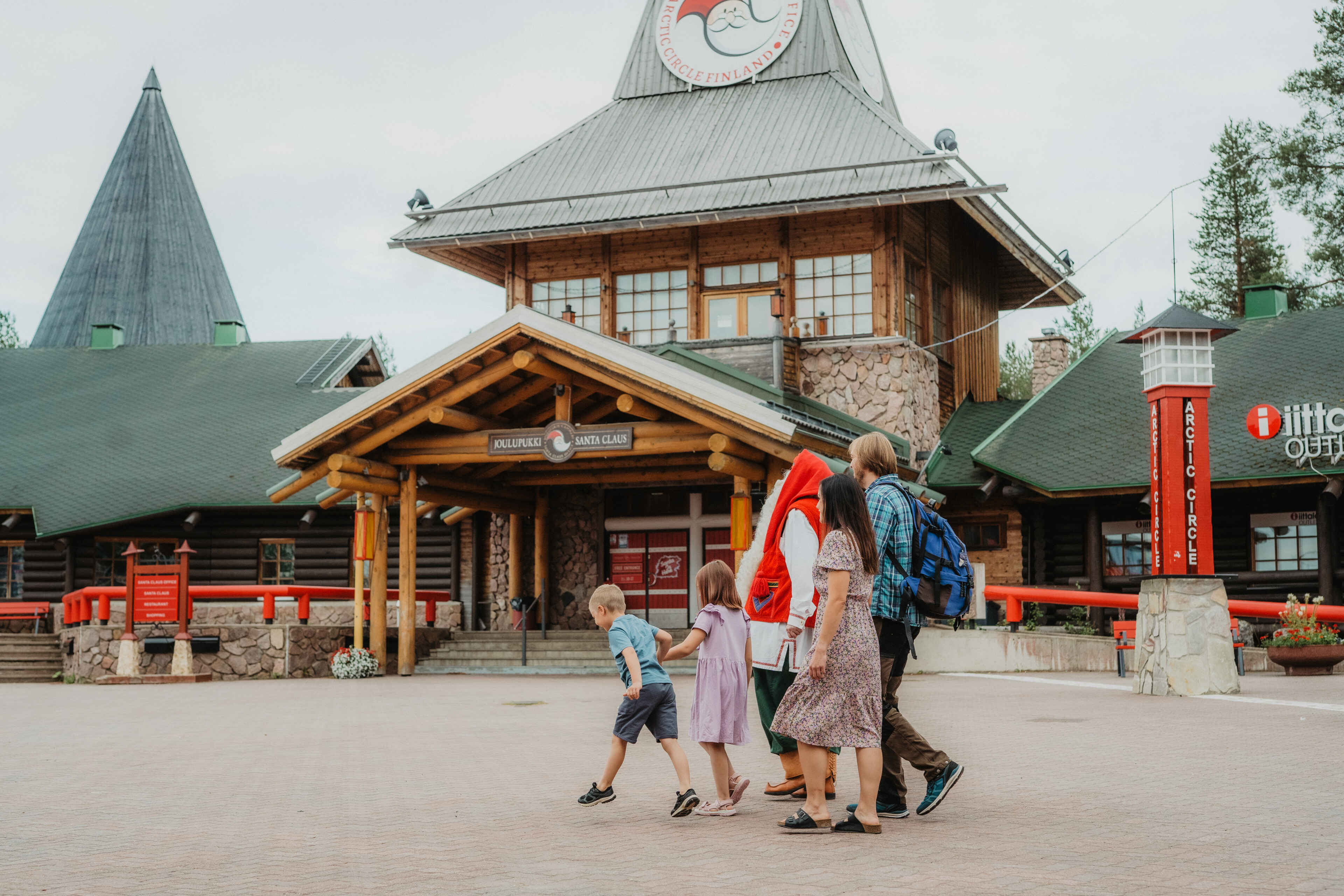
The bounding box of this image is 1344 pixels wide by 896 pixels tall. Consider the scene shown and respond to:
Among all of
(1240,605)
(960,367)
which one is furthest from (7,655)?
(1240,605)

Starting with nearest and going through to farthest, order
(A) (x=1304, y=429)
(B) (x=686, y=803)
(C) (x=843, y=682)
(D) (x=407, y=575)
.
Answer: (C) (x=843, y=682) < (B) (x=686, y=803) < (A) (x=1304, y=429) < (D) (x=407, y=575)

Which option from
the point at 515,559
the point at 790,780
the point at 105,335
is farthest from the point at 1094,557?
the point at 105,335

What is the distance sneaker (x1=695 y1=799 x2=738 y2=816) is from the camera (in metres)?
6.48

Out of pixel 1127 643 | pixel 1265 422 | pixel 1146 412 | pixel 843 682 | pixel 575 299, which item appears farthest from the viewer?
pixel 575 299

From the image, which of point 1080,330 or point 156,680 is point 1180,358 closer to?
point 156,680

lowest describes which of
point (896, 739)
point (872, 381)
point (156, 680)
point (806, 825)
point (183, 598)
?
point (156, 680)

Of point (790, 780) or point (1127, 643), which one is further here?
point (1127, 643)

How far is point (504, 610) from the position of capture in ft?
74.4

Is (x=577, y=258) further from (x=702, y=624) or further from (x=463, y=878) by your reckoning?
(x=463, y=878)

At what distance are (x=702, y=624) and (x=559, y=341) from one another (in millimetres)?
10264

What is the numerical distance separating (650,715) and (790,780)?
842 millimetres

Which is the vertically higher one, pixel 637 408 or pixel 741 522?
pixel 637 408

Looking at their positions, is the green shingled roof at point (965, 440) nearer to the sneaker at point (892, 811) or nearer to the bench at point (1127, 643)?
the bench at point (1127, 643)

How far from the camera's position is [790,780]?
6926mm
